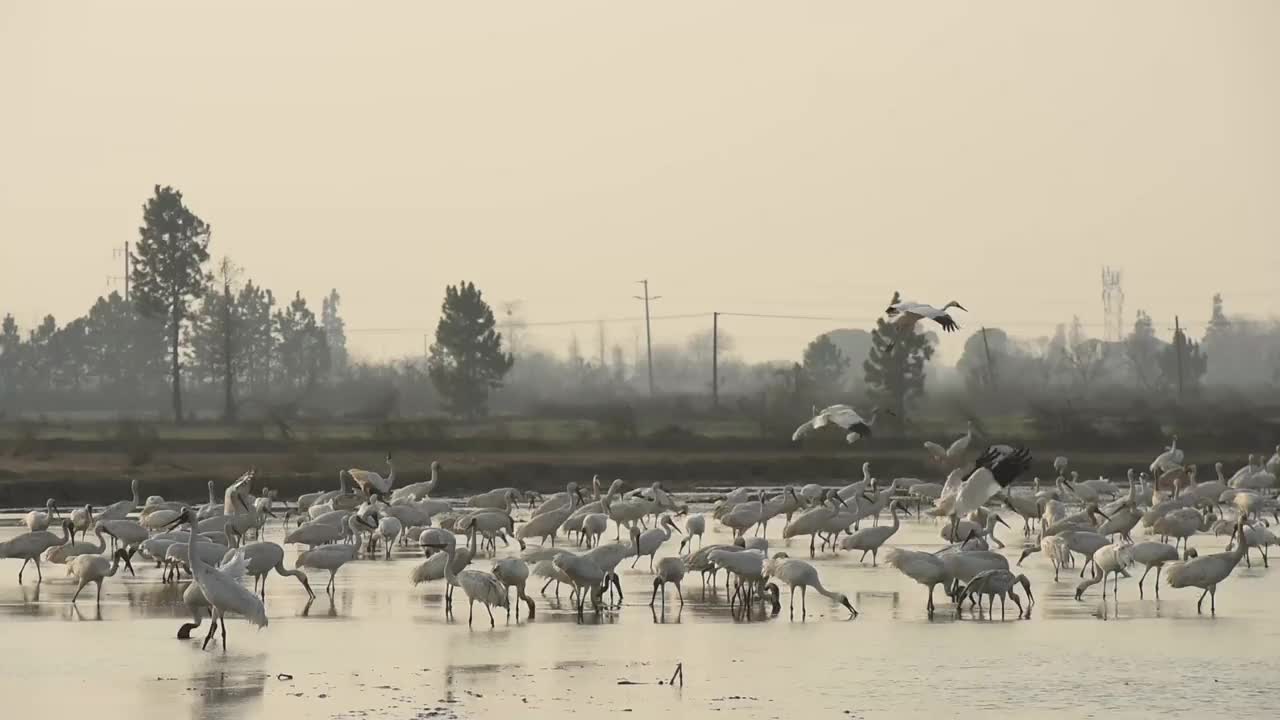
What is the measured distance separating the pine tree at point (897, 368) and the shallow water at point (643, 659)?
5118 centimetres

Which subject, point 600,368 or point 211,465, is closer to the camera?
point 211,465

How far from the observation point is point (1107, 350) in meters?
123

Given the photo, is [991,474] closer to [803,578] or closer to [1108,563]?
[803,578]

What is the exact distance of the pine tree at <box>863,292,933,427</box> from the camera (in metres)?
74.1

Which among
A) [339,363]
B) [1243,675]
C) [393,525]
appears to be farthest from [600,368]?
[1243,675]

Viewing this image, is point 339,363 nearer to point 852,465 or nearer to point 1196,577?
point 852,465

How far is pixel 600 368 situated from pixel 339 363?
31849 millimetres

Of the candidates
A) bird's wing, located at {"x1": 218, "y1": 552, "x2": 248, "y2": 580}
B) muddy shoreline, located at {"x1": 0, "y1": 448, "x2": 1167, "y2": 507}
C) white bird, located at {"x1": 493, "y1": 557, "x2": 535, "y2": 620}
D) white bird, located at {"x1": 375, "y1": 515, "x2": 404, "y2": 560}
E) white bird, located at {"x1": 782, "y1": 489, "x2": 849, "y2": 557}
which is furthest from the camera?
muddy shoreline, located at {"x1": 0, "y1": 448, "x2": 1167, "y2": 507}

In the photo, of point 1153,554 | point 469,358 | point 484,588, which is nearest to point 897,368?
point 469,358

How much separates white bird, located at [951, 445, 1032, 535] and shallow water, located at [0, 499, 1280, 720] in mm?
1341

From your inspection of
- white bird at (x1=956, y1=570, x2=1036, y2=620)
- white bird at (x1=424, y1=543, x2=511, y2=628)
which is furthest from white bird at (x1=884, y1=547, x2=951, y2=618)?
white bird at (x1=424, y1=543, x2=511, y2=628)

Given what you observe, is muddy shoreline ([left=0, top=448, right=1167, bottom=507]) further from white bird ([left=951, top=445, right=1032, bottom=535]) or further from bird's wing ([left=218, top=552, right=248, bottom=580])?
white bird ([left=951, top=445, right=1032, bottom=535])

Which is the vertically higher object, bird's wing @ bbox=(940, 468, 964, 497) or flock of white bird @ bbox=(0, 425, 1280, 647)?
bird's wing @ bbox=(940, 468, 964, 497)

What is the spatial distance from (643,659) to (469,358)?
2521 inches
